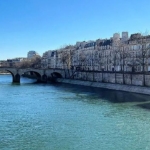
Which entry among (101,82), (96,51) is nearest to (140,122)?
(101,82)

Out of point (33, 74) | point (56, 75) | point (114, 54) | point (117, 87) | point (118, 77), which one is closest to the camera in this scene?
point (117, 87)

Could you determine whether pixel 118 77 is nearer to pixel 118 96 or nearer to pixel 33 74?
pixel 118 96

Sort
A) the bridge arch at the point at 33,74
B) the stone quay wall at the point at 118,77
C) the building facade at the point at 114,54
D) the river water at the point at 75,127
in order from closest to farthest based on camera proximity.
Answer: the river water at the point at 75,127 → the stone quay wall at the point at 118,77 → the building facade at the point at 114,54 → the bridge arch at the point at 33,74

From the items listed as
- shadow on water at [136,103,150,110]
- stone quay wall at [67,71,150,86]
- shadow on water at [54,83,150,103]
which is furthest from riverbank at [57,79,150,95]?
shadow on water at [136,103,150,110]

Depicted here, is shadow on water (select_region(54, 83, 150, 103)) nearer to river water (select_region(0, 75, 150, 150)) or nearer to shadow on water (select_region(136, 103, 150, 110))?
shadow on water (select_region(136, 103, 150, 110))

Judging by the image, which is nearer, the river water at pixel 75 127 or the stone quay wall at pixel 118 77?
the river water at pixel 75 127

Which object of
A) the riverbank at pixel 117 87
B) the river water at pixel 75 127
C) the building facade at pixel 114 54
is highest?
the building facade at pixel 114 54

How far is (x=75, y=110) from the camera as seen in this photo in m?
27.8

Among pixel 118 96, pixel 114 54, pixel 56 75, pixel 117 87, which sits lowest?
pixel 118 96

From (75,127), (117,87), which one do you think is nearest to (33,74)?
(117,87)

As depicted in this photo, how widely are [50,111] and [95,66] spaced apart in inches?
2143

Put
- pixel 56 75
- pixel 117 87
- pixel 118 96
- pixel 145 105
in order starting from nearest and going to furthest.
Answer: pixel 145 105 < pixel 118 96 < pixel 117 87 < pixel 56 75

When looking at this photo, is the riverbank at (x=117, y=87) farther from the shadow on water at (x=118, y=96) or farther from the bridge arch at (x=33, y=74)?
the bridge arch at (x=33, y=74)

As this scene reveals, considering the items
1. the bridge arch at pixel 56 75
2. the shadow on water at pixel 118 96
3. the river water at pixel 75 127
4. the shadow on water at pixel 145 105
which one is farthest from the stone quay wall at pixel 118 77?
the river water at pixel 75 127
